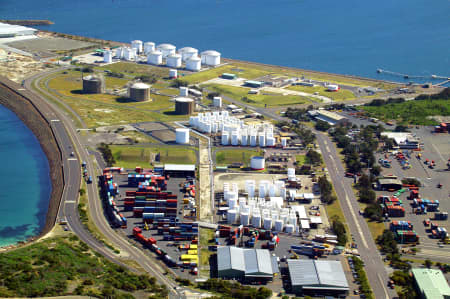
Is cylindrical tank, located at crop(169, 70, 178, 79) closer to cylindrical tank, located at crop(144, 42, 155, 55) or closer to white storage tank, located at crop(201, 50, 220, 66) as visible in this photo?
white storage tank, located at crop(201, 50, 220, 66)

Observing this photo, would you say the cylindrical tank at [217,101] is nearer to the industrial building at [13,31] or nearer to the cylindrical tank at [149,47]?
the cylindrical tank at [149,47]

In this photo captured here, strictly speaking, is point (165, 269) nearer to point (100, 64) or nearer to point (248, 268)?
point (248, 268)

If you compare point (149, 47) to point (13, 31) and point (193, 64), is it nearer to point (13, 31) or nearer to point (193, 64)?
point (193, 64)

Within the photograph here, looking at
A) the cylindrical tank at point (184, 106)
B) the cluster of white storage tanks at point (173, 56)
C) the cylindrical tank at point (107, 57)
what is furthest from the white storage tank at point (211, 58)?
the cylindrical tank at point (184, 106)

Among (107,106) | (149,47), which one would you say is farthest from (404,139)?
(149,47)

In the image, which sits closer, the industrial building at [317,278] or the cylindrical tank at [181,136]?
the industrial building at [317,278]

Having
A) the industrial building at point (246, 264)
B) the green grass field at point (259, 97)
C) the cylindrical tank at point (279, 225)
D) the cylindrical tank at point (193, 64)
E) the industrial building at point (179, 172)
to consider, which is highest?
the cylindrical tank at point (193, 64)

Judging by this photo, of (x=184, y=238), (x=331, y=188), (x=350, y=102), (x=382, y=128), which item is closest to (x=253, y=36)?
(x=350, y=102)
